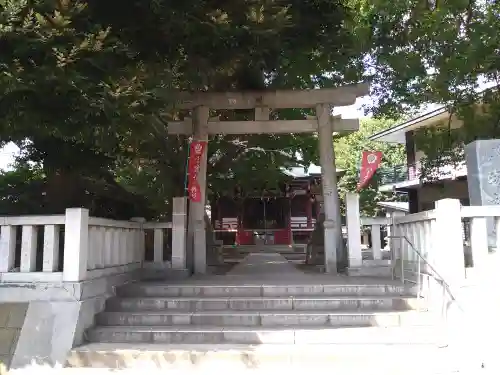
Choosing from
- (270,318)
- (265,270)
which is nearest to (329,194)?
(265,270)

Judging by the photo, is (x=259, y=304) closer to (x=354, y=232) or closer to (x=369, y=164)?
(x=354, y=232)

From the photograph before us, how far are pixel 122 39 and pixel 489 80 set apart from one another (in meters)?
8.05

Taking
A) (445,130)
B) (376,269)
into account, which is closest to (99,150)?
(376,269)

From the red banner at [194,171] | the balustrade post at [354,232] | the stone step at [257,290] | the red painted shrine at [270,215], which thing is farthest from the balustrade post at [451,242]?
the red painted shrine at [270,215]

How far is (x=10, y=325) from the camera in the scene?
5707mm

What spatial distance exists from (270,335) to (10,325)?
3.37 metres

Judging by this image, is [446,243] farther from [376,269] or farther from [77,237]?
[77,237]

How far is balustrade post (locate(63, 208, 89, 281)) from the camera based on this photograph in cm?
585

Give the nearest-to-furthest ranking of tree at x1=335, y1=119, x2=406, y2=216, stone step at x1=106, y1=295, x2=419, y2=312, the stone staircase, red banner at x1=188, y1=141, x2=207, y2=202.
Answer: the stone staircase < stone step at x1=106, y1=295, x2=419, y2=312 < red banner at x1=188, y1=141, x2=207, y2=202 < tree at x1=335, y1=119, x2=406, y2=216

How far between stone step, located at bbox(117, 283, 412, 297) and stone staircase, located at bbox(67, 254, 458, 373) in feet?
0.05

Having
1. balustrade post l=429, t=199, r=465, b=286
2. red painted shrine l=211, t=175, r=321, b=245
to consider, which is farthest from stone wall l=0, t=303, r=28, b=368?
red painted shrine l=211, t=175, r=321, b=245

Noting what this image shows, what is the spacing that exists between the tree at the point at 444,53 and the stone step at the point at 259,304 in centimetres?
504

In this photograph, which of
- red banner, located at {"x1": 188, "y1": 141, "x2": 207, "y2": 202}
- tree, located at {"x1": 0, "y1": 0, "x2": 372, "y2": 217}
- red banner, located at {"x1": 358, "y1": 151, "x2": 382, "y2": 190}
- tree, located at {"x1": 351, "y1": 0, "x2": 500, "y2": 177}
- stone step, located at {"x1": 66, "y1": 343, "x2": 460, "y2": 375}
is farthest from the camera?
red banner, located at {"x1": 358, "y1": 151, "x2": 382, "y2": 190}

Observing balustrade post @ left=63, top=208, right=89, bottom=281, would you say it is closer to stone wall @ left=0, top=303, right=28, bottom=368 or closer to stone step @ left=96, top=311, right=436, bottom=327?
stone wall @ left=0, top=303, right=28, bottom=368
